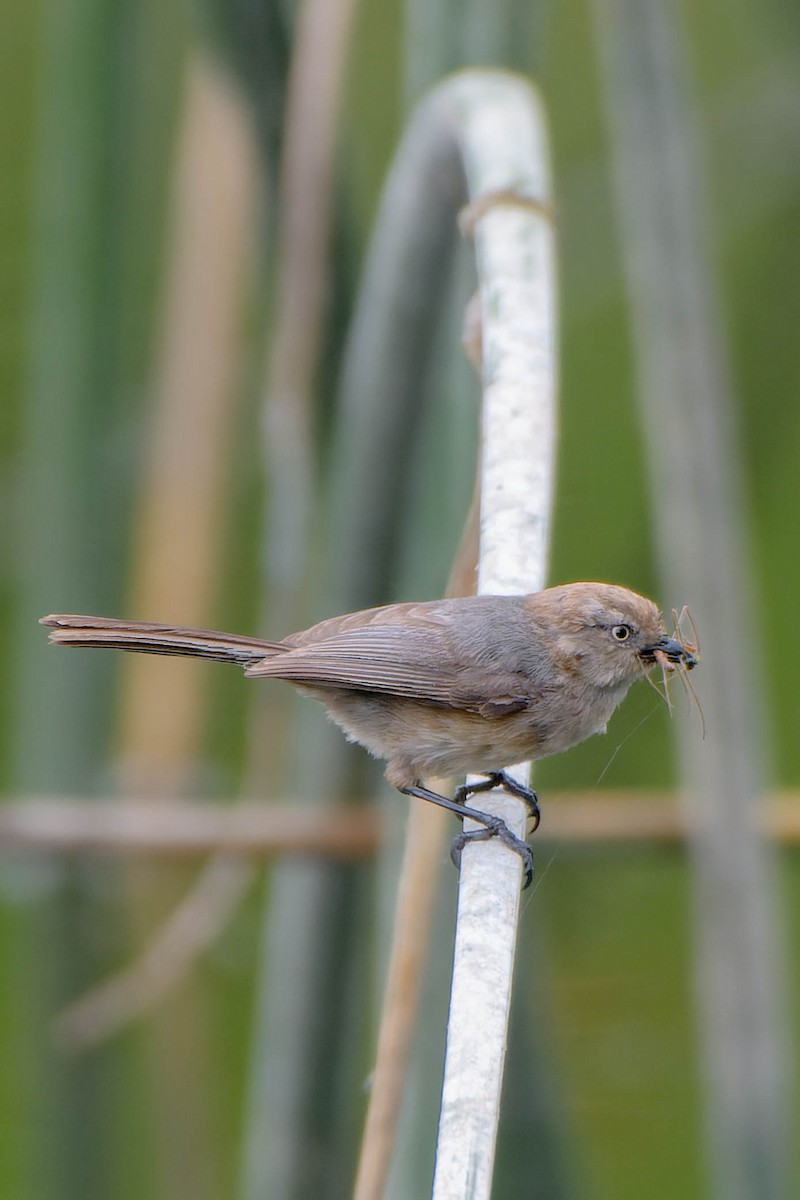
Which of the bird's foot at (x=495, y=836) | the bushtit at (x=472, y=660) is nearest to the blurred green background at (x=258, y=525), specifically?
the bushtit at (x=472, y=660)

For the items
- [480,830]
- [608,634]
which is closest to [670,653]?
[608,634]

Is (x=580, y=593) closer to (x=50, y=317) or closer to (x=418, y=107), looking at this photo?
(x=418, y=107)

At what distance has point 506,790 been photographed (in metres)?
1.73

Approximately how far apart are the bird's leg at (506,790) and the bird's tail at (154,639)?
11.6 inches

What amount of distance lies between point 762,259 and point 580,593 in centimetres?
209

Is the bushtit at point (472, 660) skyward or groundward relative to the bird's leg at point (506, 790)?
skyward

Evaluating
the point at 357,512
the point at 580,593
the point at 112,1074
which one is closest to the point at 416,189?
the point at 357,512

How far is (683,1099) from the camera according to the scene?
4340mm

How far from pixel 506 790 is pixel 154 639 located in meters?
0.46

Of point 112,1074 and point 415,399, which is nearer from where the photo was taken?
point 415,399

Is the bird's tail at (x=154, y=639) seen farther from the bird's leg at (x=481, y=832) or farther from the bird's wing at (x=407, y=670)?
the bird's leg at (x=481, y=832)

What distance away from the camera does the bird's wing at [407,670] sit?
70.7 inches

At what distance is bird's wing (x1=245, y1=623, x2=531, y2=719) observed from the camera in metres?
1.80

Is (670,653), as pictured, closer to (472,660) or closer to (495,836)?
(472,660)
